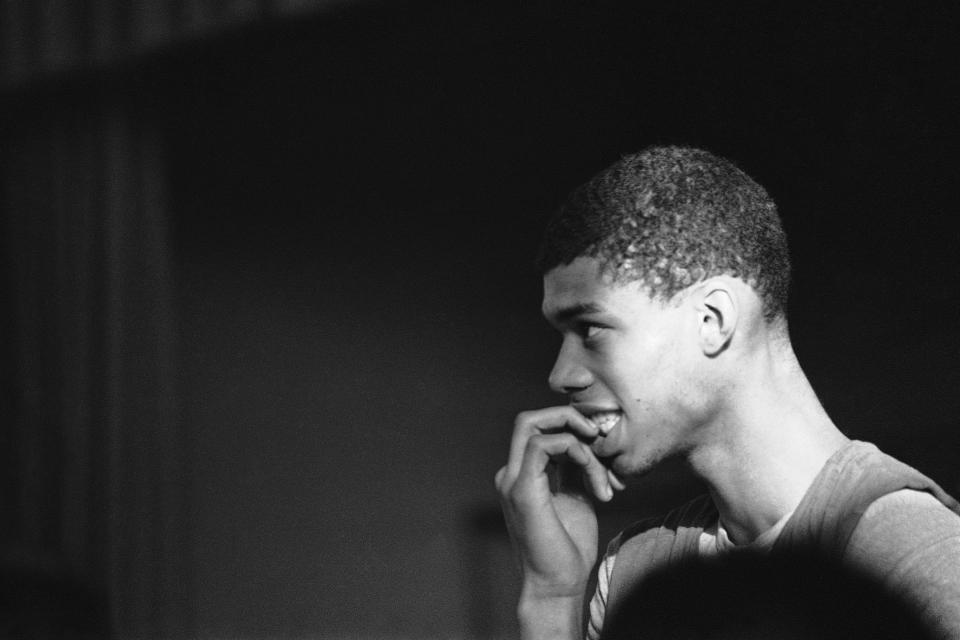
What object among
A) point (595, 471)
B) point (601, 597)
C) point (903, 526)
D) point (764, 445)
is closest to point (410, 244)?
point (601, 597)

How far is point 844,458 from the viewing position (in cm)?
131

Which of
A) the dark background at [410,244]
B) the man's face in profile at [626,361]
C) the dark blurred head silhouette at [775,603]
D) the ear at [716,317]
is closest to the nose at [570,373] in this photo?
the man's face in profile at [626,361]

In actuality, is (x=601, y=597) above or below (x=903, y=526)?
below

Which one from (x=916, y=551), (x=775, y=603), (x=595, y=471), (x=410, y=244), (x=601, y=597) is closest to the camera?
(x=916, y=551)

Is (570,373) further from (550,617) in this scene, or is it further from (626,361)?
(550,617)

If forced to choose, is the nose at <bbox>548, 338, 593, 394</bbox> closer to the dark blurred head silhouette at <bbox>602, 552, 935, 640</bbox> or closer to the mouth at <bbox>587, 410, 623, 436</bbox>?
the mouth at <bbox>587, 410, 623, 436</bbox>

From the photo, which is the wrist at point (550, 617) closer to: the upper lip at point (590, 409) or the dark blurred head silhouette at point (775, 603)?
the dark blurred head silhouette at point (775, 603)

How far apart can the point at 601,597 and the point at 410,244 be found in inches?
82.8

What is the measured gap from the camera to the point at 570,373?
1420 mm

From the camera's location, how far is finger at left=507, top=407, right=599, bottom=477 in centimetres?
144

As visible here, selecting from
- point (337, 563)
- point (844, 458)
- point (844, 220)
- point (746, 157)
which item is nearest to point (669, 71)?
point (746, 157)

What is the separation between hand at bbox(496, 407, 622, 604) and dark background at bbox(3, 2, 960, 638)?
3.83ft

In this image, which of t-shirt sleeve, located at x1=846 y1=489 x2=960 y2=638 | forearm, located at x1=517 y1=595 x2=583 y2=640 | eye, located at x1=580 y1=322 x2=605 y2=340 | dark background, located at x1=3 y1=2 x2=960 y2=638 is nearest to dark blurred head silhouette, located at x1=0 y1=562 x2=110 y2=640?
forearm, located at x1=517 y1=595 x2=583 y2=640

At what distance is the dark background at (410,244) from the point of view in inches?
107
